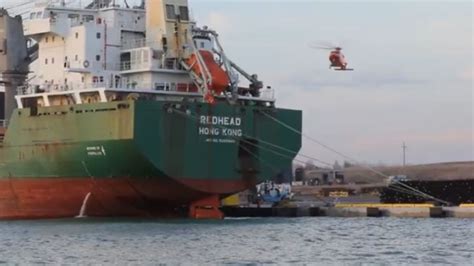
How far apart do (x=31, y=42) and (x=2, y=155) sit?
5927 mm

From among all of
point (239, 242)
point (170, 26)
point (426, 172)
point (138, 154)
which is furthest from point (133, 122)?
point (426, 172)

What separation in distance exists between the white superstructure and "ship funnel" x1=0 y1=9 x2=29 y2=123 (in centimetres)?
159

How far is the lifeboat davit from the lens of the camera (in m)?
39.1

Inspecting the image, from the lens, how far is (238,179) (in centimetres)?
3941

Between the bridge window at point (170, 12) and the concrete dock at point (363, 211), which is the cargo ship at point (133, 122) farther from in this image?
the concrete dock at point (363, 211)

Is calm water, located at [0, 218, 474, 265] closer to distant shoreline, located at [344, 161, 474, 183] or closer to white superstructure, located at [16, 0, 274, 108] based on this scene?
white superstructure, located at [16, 0, 274, 108]

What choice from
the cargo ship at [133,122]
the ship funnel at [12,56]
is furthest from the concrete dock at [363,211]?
the ship funnel at [12,56]

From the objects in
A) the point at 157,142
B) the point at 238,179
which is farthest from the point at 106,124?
the point at 238,179

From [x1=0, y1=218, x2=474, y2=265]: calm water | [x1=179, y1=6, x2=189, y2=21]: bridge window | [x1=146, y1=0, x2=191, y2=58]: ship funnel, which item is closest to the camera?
[x1=0, y1=218, x2=474, y2=265]: calm water

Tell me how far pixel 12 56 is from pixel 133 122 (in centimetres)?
1016

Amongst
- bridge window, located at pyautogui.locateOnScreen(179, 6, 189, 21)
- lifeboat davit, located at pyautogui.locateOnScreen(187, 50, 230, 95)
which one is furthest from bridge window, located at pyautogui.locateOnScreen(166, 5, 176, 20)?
lifeboat davit, located at pyautogui.locateOnScreen(187, 50, 230, 95)

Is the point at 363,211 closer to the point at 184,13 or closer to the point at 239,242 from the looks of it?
the point at 184,13

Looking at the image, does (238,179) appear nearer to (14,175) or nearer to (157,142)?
(157,142)

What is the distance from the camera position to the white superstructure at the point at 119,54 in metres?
39.9
